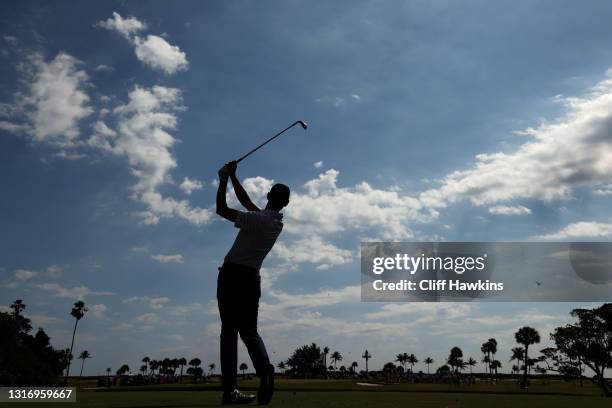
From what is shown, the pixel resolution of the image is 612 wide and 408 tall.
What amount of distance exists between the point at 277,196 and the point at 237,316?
1495 mm

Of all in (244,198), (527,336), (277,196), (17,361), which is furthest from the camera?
(527,336)

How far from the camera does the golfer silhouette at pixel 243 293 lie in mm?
5855

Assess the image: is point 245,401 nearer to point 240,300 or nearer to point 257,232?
point 240,300

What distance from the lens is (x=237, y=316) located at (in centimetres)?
589

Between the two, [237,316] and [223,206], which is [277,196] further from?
[237,316]

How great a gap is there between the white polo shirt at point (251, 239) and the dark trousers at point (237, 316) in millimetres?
92

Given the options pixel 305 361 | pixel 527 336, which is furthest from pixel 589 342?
→ pixel 305 361

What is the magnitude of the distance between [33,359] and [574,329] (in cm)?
7026

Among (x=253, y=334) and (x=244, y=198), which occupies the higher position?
(x=244, y=198)

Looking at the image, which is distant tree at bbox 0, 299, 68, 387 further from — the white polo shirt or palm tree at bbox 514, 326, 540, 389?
palm tree at bbox 514, 326, 540, 389

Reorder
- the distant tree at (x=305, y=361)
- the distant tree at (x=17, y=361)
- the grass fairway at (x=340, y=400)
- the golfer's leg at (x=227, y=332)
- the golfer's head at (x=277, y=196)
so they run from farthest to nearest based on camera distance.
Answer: the distant tree at (x=305, y=361), the distant tree at (x=17, y=361), the grass fairway at (x=340, y=400), the golfer's head at (x=277, y=196), the golfer's leg at (x=227, y=332)

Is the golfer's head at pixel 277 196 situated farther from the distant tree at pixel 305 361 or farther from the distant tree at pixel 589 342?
the distant tree at pixel 305 361

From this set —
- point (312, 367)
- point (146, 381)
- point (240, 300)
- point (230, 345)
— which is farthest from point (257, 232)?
point (312, 367)

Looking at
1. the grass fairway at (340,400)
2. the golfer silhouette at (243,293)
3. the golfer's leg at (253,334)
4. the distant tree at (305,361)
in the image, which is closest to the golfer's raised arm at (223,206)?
the golfer silhouette at (243,293)
